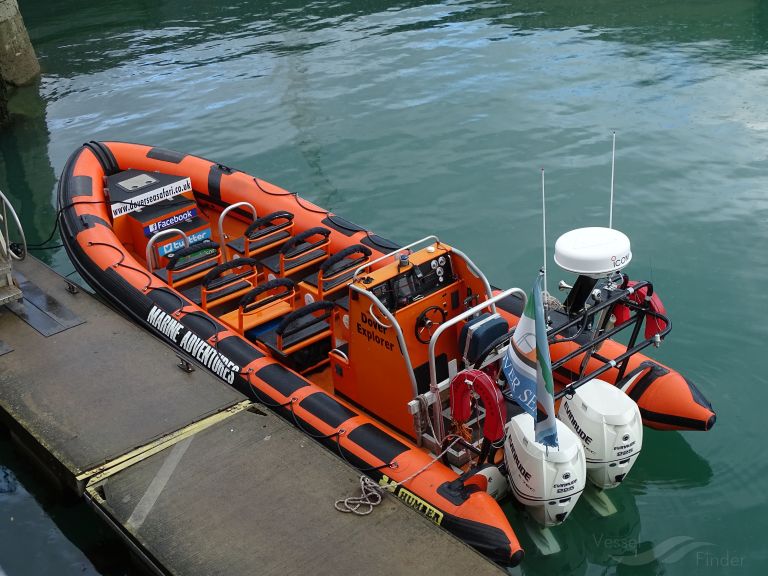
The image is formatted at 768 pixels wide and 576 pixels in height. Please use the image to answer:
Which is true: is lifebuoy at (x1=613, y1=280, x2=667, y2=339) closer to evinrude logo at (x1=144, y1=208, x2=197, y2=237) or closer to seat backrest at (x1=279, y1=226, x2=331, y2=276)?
seat backrest at (x1=279, y1=226, x2=331, y2=276)

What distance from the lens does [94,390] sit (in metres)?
5.77

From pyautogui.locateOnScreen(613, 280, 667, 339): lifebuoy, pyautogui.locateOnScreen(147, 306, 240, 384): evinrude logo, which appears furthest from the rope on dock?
→ pyautogui.locateOnScreen(613, 280, 667, 339): lifebuoy

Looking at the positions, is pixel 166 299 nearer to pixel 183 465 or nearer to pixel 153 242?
pixel 153 242

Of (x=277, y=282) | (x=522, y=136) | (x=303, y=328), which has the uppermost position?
(x=277, y=282)

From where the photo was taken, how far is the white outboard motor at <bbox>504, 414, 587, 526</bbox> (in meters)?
4.67

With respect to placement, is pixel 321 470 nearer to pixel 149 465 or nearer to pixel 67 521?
pixel 149 465

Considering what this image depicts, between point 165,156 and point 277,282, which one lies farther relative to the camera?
point 165,156

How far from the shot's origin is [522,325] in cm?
451

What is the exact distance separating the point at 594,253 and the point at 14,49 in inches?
507

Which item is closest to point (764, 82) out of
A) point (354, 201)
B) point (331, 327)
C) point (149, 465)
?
point (354, 201)

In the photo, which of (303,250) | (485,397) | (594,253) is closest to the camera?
(485,397)

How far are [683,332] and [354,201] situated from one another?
4326mm

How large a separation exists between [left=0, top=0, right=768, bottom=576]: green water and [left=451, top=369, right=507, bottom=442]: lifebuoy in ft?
3.04

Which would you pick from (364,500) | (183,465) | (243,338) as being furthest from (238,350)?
(364,500)
